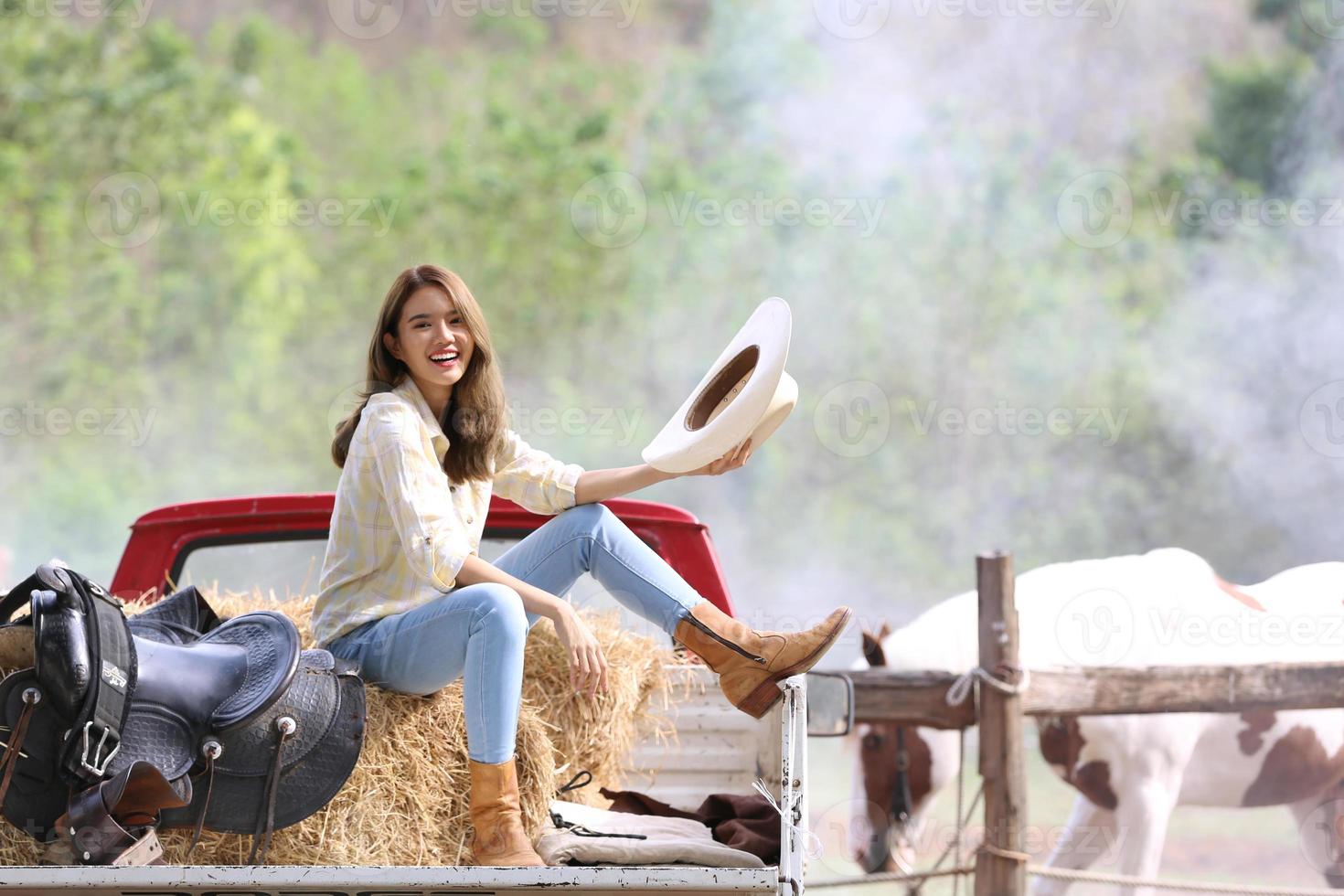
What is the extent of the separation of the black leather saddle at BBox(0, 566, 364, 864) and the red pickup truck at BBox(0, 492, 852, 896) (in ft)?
0.48

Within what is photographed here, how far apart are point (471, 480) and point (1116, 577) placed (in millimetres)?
4222

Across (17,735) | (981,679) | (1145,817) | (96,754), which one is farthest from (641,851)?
(1145,817)

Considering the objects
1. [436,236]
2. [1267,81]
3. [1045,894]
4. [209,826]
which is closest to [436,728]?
[209,826]

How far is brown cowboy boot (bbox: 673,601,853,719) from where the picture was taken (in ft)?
8.51

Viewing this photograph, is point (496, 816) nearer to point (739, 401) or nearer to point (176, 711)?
point (176, 711)

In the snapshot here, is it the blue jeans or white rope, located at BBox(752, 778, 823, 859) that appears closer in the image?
white rope, located at BBox(752, 778, 823, 859)

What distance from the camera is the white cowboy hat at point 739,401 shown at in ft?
9.16

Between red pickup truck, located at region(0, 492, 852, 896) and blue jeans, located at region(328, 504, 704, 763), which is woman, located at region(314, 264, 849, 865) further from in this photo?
red pickup truck, located at region(0, 492, 852, 896)

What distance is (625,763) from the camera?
10.4 feet

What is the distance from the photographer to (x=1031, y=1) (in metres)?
22.5

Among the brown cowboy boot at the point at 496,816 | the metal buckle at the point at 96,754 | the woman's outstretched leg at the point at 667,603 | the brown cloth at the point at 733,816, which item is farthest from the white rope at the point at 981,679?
the metal buckle at the point at 96,754

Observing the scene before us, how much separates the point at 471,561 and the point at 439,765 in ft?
1.29

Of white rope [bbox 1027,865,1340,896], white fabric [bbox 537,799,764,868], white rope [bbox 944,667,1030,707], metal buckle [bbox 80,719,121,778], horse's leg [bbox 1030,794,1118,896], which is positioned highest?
white rope [bbox 944,667,1030,707]

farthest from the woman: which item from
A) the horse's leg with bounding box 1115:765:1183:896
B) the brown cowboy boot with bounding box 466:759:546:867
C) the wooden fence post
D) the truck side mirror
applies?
the horse's leg with bounding box 1115:765:1183:896
